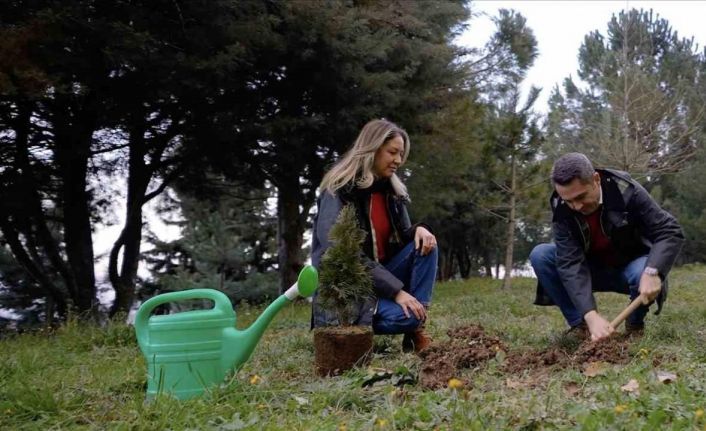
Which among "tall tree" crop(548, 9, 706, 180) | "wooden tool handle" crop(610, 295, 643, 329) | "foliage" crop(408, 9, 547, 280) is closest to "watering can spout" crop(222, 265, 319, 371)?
"wooden tool handle" crop(610, 295, 643, 329)

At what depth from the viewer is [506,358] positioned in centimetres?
324

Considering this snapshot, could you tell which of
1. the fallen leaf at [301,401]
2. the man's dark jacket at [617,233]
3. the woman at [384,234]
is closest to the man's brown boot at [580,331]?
the man's dark jacket at [617,233]

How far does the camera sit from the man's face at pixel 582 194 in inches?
144

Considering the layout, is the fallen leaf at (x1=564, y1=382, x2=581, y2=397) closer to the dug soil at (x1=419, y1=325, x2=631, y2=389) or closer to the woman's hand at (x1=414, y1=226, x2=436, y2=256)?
the dug soil at (x1=419, y1=325, x2=631, y2=389)

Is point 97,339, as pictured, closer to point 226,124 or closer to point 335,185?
point 335,185

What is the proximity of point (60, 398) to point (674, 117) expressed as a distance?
1563 cm

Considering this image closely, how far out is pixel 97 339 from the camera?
5.31 m

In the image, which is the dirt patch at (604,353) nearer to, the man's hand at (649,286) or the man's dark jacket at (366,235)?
the man's hand at (649,286)

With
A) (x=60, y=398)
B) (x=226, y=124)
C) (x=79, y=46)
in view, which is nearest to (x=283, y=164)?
(x=226, y=124)

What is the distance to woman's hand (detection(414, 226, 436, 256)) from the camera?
3879 millimetres

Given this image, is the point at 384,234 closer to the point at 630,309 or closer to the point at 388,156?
the point at 388,156

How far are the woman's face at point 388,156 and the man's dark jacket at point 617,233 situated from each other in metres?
0.93

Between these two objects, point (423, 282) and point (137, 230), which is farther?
point (137, 230)

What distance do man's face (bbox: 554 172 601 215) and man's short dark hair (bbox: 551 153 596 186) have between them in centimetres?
2
